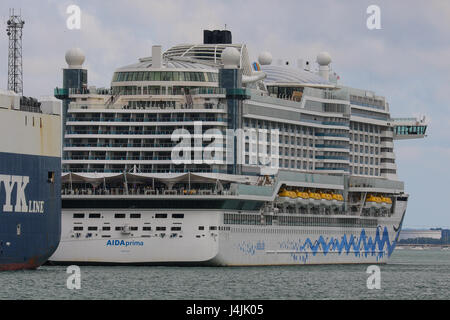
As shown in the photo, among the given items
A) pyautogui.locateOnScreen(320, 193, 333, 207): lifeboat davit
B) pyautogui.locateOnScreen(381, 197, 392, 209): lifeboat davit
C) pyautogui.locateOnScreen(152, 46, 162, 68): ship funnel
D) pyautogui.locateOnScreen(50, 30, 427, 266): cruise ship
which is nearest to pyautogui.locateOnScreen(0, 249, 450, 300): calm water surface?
pyautogui.locateOnScreen(50, 30, 427, 266): cruise ship

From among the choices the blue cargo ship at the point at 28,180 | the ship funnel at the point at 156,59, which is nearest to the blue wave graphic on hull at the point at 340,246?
the ship funnel at the point at 156,59

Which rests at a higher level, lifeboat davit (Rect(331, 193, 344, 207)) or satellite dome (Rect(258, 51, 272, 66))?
satellite dome (Rect(258, 51, 272, 66))

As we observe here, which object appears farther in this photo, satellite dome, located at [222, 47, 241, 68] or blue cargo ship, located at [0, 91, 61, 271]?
satellite dome, located at [222, 47, 241, 68]

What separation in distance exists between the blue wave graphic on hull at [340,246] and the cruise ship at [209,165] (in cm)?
17

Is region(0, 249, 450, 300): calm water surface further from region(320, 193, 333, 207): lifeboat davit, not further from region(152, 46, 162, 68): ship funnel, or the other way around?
region(152, 46, 162, 68): ship funnel

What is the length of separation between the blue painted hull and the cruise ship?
1042 cm

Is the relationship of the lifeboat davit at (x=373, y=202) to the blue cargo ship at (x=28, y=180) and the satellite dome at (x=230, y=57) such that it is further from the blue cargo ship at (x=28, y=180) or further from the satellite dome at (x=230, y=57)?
the blue cargo ship at (x=28, y=180)

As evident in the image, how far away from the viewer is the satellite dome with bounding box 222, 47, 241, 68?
385 ft

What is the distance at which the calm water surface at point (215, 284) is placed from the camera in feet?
272

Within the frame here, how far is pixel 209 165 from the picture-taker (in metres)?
114

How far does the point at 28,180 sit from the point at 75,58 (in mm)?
25692

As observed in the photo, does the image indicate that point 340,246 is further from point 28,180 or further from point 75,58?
point 28,180
